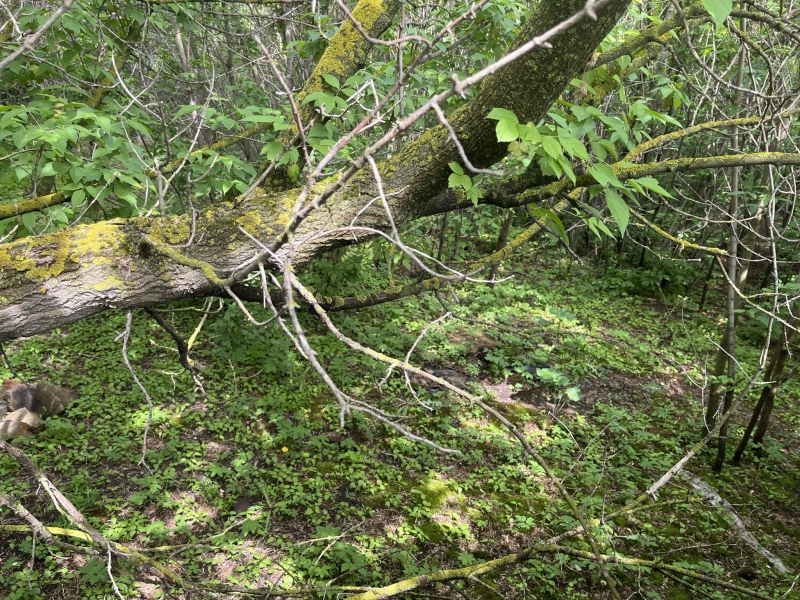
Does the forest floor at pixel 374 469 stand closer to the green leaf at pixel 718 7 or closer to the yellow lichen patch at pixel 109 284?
the yellow lichen patch at pixel 109 284

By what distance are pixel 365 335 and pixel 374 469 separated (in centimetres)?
193

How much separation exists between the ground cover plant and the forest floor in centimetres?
3

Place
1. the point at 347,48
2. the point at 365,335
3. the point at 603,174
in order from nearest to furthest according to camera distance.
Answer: the point at 603,174 < the point at 347,48 < the point at 365,335

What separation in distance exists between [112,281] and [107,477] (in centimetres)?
258

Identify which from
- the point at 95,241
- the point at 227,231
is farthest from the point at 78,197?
the point at 227,231

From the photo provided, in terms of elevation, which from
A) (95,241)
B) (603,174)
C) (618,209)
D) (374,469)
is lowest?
(374,469)

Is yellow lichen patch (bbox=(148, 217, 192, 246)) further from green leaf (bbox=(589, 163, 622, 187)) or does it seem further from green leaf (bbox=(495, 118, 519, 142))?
green leaf (bbox=(589, 163, 622, 187))

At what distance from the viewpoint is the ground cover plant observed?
5.14ft

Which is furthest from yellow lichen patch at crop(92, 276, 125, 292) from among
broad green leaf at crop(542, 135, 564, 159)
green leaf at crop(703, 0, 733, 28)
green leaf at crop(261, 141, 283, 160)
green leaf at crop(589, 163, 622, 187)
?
green leaf at crop(703, 0, 733, 28)

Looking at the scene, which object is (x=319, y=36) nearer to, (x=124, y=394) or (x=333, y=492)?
(x=333, y=492)

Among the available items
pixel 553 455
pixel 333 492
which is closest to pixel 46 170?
pixel 333 492

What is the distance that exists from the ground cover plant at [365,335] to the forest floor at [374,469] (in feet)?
0.09

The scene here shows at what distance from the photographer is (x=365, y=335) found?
18.1 ft

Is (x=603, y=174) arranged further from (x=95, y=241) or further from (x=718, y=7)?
(x=95, y=241)
